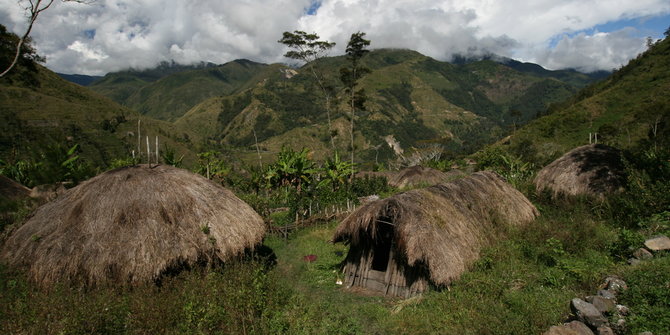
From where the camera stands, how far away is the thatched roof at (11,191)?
485 inches

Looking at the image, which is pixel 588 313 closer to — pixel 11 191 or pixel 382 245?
pixel 382 245

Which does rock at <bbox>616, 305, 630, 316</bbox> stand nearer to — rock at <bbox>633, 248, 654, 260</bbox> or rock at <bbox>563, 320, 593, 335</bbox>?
rock at <bbox>563, 320, 593, 335</bbox>

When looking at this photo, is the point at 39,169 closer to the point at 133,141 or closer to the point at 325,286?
the point at 325,286

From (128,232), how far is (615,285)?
9195 millimetres

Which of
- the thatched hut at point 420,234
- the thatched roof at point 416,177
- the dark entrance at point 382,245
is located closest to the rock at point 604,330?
the thatched hut at point 420,234

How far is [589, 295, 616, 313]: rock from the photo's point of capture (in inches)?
187

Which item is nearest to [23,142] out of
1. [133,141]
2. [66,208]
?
[133,141]

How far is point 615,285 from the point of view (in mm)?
5324

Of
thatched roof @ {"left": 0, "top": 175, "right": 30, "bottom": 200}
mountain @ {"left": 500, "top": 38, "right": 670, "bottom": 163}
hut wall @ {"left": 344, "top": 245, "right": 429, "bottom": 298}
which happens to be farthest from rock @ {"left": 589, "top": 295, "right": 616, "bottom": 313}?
mountain @ {"left": 500, "top": 38, "right": 670, "bottom": 163}

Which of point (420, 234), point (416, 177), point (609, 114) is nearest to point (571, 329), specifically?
point (420, 234)

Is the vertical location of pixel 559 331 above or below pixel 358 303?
above

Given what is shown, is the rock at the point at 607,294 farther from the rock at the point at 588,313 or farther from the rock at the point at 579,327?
the rock at the point at 579,327

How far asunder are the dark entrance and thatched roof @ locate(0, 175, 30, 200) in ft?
43.0

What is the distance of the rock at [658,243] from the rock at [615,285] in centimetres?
170
